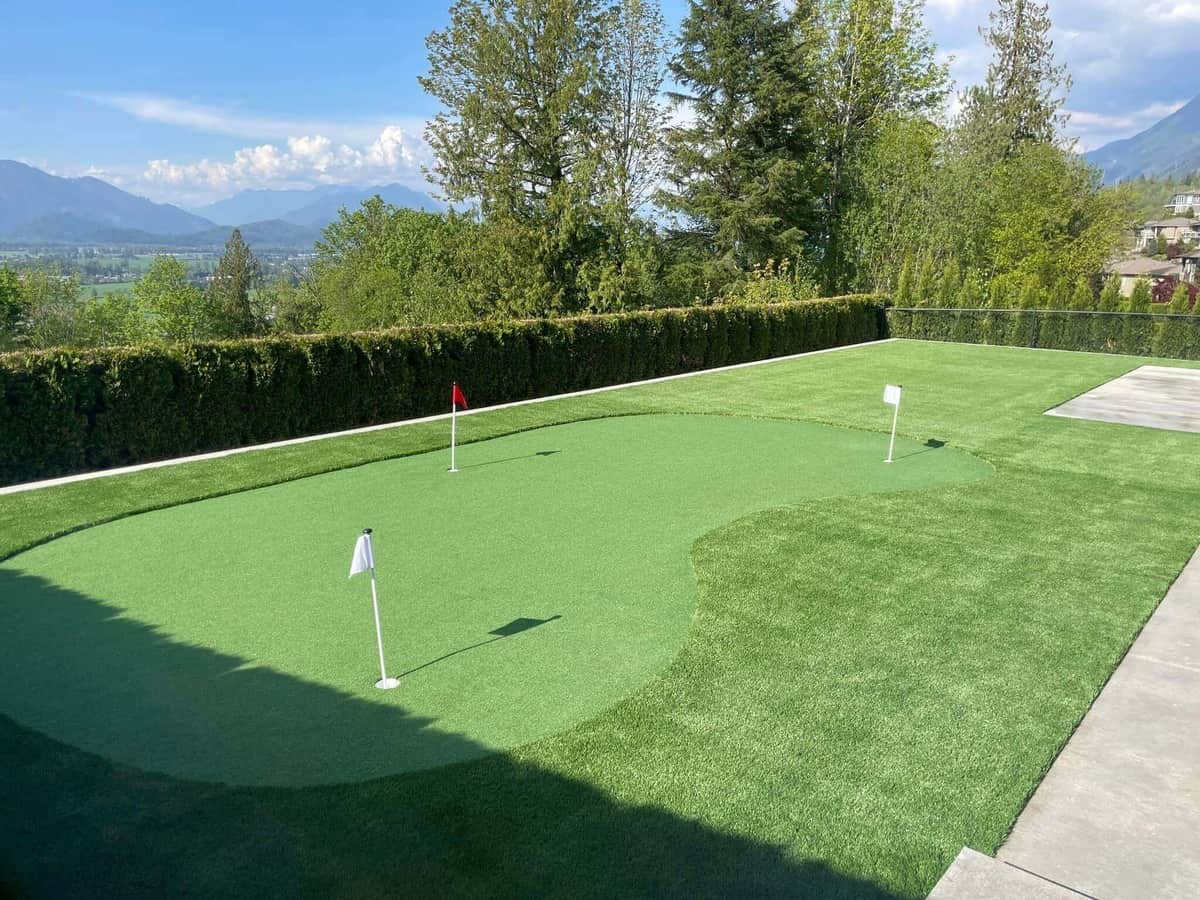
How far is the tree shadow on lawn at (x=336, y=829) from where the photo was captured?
9.31 feet

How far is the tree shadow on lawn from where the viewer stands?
112 inches

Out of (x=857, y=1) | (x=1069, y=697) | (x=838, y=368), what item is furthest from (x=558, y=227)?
(x=1069, y=697)

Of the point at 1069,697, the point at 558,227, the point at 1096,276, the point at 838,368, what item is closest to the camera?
the point at 1069,697

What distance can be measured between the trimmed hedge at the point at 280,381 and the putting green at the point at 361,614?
2695 mm

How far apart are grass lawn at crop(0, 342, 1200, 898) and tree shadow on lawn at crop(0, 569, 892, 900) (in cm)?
1

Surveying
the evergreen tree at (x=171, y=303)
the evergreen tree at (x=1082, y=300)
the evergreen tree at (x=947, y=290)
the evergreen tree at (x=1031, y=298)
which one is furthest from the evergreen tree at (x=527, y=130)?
the evergreen tree at (x=171, y=303)

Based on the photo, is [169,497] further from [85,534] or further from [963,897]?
[963,897]

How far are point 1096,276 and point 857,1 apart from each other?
52.2 feet

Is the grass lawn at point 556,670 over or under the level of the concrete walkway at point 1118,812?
under

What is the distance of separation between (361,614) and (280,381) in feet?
22.6

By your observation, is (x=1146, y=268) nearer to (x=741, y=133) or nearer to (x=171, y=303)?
(x=741, y=133)

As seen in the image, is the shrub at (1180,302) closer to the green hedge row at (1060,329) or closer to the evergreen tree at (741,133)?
the green hedge row at (1060,329)

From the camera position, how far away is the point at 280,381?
36.0 feet

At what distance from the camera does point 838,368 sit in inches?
733
